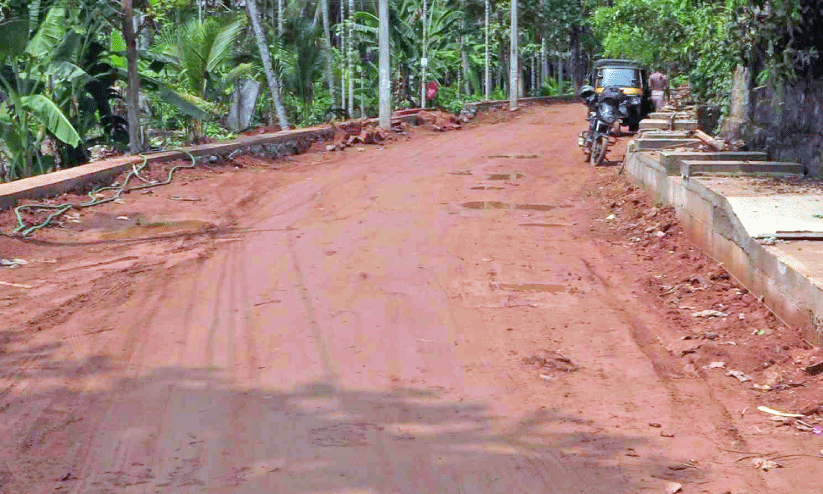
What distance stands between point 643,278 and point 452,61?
3798 centimetres

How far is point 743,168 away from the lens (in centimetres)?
1158

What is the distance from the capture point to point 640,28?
31.2 m

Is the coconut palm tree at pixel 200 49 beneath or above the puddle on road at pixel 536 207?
above

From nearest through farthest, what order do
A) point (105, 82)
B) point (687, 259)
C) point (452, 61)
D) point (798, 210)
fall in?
1. point (798, 210)
2. point (687, 259)
3. point (105, 82)
4. point (452, 61)

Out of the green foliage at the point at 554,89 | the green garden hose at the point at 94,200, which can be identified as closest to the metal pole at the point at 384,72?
the green garden hose at the point at 94,200

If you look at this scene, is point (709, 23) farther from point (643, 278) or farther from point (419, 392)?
point (419, 392)

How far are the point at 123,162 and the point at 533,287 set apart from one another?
9468mm

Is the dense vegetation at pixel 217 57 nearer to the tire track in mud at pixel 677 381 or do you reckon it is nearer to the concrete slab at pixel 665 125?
the concrete slab at pixel 665 125

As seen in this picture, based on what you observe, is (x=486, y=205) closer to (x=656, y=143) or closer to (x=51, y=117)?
(x=656, y=143)

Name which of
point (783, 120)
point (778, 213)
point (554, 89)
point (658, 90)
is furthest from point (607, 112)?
point (554, 89)

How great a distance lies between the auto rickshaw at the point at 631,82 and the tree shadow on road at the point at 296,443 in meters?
23.1

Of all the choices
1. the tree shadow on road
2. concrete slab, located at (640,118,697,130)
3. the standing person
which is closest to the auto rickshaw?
the standing person

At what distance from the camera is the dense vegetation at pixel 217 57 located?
44.4ft

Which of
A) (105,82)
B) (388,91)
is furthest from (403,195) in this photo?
(388,91)
